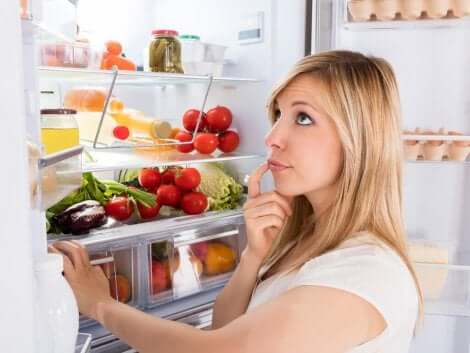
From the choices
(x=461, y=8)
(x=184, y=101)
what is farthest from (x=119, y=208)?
(x=461, y=8)

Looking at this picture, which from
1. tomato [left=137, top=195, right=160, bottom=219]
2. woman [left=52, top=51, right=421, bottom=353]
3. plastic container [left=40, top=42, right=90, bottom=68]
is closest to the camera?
woman [left=52, top=51, right=421, bottom=353]

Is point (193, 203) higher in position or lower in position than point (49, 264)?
lower

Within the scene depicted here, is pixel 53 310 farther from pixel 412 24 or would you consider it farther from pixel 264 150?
pixel 264 150

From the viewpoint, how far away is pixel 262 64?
6.49 ft

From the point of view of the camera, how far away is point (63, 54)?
4.78 ft

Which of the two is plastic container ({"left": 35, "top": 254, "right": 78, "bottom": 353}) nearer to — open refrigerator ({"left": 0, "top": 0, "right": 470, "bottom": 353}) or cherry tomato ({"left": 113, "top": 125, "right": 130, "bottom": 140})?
open refrigerator ({"left": 0, "top": 0, "right": 470, "bottom": 353})

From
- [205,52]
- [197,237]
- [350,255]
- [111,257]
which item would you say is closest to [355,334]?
[350,255]

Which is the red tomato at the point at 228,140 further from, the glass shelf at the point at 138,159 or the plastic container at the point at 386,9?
the plastic container at the point at 386,9

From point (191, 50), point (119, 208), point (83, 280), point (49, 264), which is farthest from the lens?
point (191, 50)

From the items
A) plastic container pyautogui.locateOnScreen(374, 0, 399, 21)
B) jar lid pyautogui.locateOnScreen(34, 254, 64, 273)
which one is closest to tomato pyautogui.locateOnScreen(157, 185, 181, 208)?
plastic container pyautogui.locateOnScreen(374, 0, 399, 21)

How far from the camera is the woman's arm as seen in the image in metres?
1.25

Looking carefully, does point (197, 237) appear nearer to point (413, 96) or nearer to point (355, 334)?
point (413, 96)

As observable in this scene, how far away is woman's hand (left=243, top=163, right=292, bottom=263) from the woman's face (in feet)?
0.48

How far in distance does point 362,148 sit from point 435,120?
874 millimetres
